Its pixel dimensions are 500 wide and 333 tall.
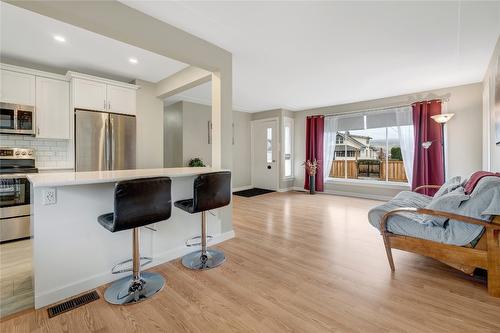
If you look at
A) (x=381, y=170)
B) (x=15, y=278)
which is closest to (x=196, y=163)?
(x=15, y=278)

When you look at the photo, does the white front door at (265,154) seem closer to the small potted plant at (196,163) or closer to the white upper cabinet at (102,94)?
the small potted plant at (196,163)

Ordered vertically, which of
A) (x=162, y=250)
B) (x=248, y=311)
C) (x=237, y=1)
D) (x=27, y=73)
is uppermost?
(x=237, y=1)

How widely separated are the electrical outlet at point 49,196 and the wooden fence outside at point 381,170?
251 inches

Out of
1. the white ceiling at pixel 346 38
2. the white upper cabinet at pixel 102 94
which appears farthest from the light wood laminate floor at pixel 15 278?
the white ceiling at pixel 346 38

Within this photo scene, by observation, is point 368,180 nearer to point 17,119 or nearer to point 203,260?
point 203,260

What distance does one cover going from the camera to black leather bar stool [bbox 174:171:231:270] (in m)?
2.28

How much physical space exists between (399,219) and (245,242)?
1.80m

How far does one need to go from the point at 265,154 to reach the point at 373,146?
302 centimetres

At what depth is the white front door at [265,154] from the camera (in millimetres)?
7105

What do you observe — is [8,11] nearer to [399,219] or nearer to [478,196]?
[399,219]

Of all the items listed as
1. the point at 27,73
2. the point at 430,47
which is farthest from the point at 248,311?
the point at 27,73

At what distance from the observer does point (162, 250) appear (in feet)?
8.22

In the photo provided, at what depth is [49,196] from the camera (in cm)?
181

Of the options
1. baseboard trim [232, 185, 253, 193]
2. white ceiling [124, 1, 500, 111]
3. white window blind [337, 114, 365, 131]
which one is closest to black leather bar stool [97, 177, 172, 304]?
white ceiling [124, 1, 500, 111]
